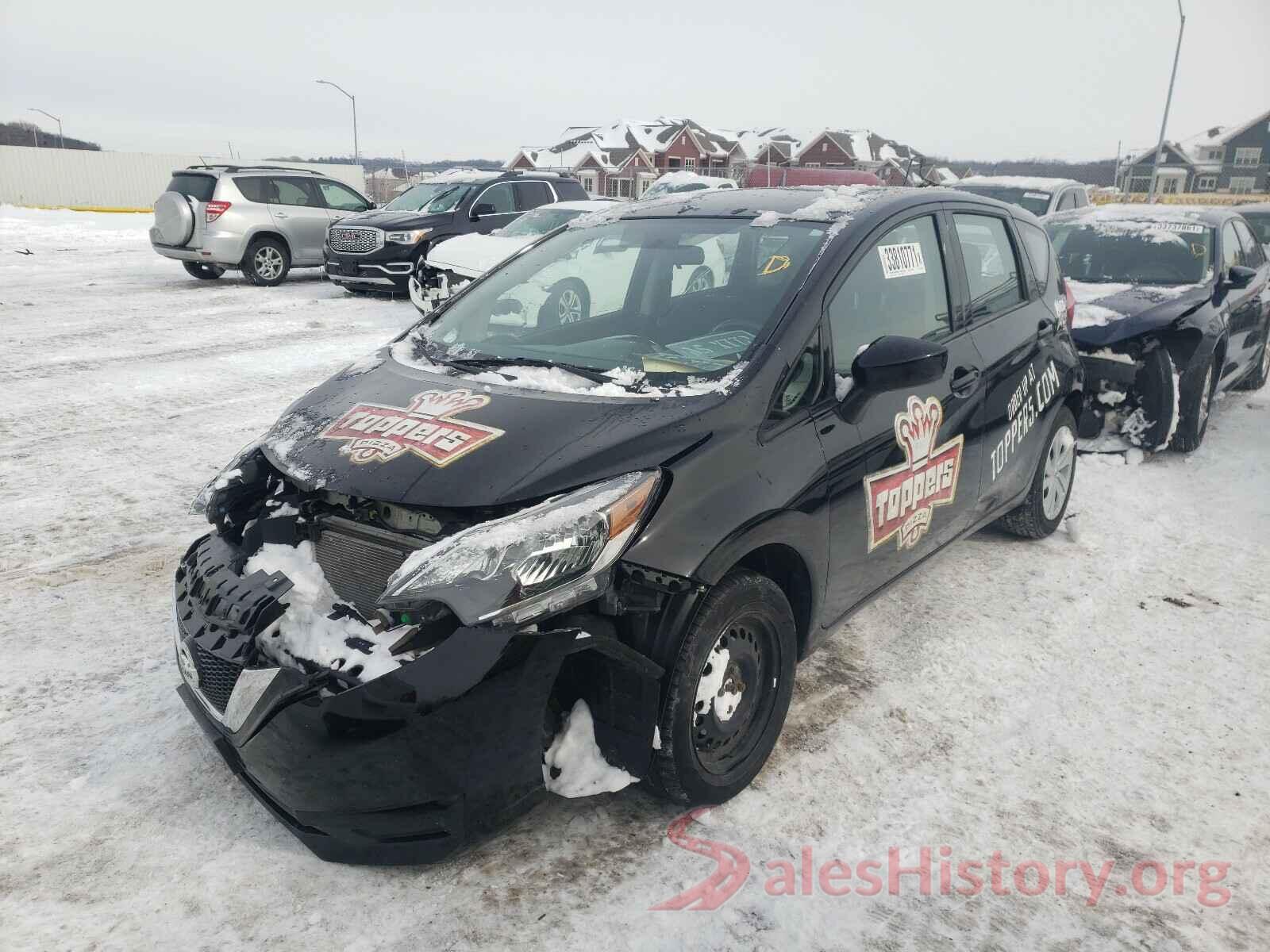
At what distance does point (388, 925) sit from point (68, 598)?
101 inches

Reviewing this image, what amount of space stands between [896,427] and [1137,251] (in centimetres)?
544

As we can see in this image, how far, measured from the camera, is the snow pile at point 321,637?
2242 mm

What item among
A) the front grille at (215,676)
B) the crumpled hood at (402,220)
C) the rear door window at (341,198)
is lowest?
the front grille at (215,676)

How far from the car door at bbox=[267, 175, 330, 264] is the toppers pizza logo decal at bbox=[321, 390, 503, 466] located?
13017 mm

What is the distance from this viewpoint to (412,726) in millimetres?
2158

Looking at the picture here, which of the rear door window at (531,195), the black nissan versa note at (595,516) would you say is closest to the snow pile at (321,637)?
the black nissan versa note at (595,516)

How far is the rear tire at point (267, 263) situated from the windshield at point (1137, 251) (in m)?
11.5

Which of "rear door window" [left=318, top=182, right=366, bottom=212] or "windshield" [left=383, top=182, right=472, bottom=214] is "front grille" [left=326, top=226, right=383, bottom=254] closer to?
"windshield" [left=383, top=182, right=472, bottom=214]

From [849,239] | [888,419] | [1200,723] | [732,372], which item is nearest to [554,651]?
[732,372]

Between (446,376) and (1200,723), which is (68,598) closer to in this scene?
(446,376)

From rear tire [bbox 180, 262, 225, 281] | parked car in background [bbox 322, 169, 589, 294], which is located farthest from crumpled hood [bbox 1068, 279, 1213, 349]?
rear tire [bbox 180, 262, 225, 281]

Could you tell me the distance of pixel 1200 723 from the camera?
10.8 feet

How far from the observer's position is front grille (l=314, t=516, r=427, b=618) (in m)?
2.47

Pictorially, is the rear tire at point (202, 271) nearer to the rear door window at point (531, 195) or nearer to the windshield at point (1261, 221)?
the rear door window at point (531, 195)
